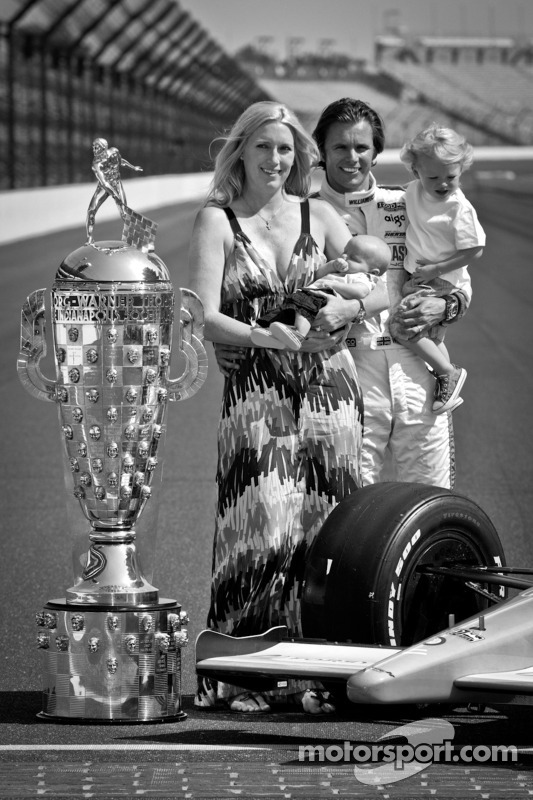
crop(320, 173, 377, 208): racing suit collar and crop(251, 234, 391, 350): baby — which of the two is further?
crop(320, 173, 377, 208): racing suit collar

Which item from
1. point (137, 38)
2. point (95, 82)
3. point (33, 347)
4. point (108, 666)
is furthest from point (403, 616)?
point (137, 38)

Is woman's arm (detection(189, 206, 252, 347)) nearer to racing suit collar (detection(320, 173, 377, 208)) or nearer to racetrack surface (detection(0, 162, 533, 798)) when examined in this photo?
racing suit collar (detection(320, 173, 377, 208))

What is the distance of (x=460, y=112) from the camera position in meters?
122

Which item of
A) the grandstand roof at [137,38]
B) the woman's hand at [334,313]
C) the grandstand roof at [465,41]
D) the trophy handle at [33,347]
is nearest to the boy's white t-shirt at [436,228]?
the woman's hand at [334,313]

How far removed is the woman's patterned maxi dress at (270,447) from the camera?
14.9 ft

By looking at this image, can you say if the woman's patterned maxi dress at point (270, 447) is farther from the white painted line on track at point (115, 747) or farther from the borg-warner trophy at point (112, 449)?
the white painted line on track at point (115, 747)

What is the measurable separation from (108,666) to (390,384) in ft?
4.57

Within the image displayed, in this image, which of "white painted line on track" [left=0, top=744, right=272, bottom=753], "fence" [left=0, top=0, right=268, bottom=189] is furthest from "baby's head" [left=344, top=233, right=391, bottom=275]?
"fence" [left=0, top=0, right=268, bottom=189]

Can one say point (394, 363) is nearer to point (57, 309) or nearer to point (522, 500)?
point (57, 309)

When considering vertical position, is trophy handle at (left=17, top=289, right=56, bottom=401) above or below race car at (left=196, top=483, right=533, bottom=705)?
above

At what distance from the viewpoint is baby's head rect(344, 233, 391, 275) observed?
4531 millimetres

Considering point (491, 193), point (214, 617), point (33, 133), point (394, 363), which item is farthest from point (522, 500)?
point (491, 193)

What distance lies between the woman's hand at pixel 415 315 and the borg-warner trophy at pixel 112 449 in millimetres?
785

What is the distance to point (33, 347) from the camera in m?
4.41
